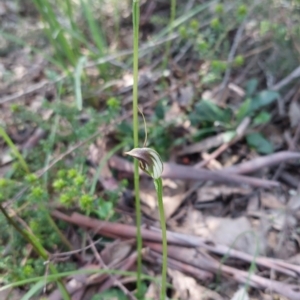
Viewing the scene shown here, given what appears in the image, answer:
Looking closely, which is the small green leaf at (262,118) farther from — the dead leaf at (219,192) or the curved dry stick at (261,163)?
the dead leaf at (219,192)

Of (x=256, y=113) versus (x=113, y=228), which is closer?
(x=113, y=228)

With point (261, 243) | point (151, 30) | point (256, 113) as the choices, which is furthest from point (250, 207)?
point (151, 30)

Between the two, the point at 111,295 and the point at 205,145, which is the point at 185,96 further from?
the point at 111,295

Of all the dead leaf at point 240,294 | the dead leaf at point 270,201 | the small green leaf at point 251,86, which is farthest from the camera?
the small green leaf at point 251,86

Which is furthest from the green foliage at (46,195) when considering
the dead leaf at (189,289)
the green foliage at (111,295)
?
the dead leaf at (189,289)

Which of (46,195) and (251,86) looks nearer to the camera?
(46,195)

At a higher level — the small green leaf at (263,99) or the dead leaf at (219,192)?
the small green leaf at (263,99)

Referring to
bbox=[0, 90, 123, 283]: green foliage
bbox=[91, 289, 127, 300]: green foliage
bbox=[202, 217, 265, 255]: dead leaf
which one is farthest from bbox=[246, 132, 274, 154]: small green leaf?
bbox=[91, 289, 127, 300]: green foliage

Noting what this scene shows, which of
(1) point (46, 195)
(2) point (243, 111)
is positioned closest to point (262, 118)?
(2) point (243, 111)

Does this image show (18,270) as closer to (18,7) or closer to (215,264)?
(215,264)
